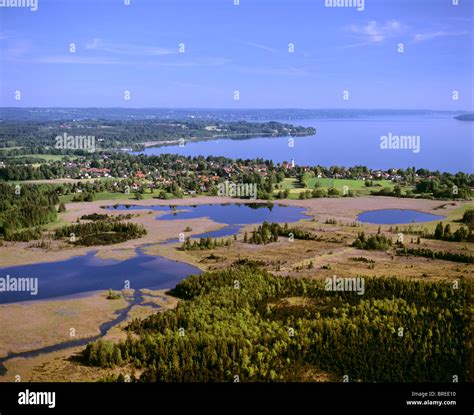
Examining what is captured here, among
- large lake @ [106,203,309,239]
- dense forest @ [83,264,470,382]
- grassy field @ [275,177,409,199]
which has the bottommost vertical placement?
dense forest @ [83,264,470,382]

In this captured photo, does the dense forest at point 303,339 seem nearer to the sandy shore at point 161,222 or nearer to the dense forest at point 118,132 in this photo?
the sandy shore at point 161,222

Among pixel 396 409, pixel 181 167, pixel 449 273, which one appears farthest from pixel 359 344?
pixel 181 167

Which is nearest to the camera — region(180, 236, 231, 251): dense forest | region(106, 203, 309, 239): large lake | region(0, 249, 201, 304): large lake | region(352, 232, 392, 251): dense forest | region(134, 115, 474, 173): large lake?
region(0, 249, 201, 304): large lake

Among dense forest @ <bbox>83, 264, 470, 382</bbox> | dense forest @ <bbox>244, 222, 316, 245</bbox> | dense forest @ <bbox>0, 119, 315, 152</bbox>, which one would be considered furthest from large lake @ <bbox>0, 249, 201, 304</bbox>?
dense forest @ <bbox>0, 119, 315, 152</bbox>

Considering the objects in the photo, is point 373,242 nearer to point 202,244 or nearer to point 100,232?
point 202,244

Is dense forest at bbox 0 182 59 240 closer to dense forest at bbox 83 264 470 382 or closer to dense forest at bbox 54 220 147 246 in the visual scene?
dense forest at bbox 54 220 147 246
